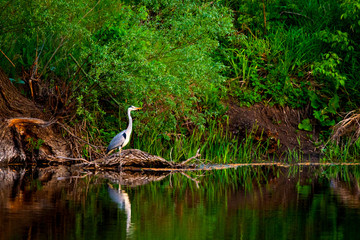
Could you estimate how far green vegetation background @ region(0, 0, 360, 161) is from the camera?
14195mm

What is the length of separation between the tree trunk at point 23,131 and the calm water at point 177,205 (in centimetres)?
105

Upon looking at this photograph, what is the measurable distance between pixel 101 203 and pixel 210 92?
342 inches

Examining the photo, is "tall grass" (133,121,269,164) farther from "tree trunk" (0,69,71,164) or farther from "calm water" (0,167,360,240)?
"tree trunk" (0,69,71,164)

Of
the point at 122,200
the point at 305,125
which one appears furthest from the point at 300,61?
the point at 122,200

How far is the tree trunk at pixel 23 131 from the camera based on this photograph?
14492 mm

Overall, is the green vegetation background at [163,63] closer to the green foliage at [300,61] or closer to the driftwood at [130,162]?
the green foliage at [300,61]

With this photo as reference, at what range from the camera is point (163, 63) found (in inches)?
592

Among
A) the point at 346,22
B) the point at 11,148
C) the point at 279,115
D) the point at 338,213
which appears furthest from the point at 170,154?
the point at 346,22

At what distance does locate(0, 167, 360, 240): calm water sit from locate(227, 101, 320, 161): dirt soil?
Answer: 3764 mm

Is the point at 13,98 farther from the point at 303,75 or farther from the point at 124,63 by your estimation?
the point at 303,75

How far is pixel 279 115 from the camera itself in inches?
734


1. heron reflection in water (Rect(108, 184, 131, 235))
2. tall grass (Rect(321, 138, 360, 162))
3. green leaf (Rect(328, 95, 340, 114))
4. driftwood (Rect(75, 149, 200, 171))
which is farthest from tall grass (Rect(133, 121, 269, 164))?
heron reflection in water (Rect(108, 184, 131, 235))

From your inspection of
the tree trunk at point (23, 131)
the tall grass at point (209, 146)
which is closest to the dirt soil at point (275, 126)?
the tall grass at point (209, 146)

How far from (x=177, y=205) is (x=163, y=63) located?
20.9ft
